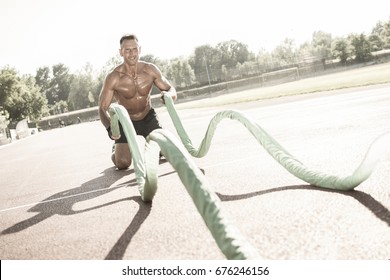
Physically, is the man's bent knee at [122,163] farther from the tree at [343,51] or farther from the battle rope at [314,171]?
the tree at [343,51]

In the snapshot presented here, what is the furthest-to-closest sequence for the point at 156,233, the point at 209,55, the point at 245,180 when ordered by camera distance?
the point at 209,55 < the point at 245,180 < the point at 156,233

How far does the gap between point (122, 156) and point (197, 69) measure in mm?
92232

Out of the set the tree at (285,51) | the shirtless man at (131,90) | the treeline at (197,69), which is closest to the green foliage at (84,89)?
the treeline at (197,69)

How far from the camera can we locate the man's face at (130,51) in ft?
16.1

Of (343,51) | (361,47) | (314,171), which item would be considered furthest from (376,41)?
(314,171)

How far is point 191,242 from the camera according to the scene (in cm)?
212

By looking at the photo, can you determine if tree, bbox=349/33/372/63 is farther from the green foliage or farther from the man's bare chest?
the man's bare chest

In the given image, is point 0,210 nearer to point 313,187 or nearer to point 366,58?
point 313,187

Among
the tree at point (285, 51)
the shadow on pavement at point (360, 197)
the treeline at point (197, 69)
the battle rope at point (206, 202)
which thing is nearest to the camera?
the battle rope at point (206, 202)

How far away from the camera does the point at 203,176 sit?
1.66 metres

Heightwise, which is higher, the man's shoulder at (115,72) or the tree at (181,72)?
the tree at (181,72)

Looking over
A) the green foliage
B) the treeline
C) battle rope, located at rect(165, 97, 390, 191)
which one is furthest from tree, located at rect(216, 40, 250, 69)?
battle rope, located at rect(165, 97, 390, 191)

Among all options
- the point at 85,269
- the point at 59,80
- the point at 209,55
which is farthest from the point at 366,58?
the point at 85,269

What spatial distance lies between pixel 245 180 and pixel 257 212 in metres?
0.95
